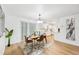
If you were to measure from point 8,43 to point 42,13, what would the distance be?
2.38 feet

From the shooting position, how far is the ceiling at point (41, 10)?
5.82 ft

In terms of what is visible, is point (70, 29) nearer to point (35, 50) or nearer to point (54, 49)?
point (54, 49)

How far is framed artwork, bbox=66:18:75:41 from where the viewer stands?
1.78m

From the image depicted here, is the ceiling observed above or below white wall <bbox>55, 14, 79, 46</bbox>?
above

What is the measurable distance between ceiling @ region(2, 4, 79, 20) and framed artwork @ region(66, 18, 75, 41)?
120 mm

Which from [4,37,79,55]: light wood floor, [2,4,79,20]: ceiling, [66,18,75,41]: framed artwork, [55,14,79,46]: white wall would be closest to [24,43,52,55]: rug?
[4,37,79,55]: light wood floor

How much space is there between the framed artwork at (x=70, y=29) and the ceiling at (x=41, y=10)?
0.12 m

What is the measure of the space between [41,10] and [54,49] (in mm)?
671

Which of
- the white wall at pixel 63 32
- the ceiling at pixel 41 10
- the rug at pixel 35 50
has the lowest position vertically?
the rug at pixel 35 50

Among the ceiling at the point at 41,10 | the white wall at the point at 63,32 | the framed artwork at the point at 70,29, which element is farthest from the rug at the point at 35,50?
the ceiling at the point at 41,10

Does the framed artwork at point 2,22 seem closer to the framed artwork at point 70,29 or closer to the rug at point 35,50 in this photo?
the rug at point 35,50

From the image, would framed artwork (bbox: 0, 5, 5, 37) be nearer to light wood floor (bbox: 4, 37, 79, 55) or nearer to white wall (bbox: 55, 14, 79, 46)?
light wood floor (bbox: 4, 37, 79, 55)

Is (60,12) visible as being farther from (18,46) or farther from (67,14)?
(18,46)

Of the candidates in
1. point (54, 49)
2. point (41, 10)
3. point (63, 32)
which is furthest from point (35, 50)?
point (41, 10)
